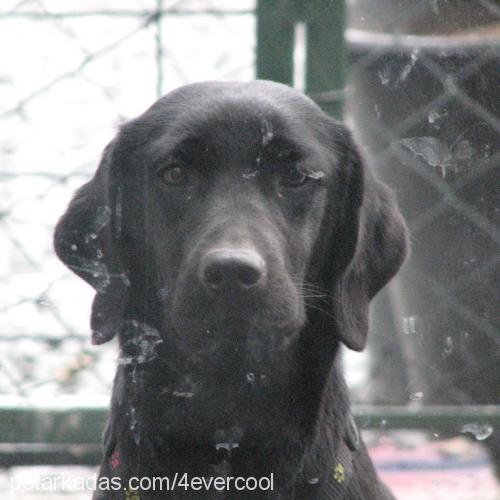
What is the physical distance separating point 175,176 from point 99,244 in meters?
0.32

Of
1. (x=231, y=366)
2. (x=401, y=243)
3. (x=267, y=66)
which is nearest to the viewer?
(x=231, y=366)

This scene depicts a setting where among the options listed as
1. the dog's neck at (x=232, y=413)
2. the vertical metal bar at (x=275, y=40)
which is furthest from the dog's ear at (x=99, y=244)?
the vertical metal bar at (x=275, y=40)

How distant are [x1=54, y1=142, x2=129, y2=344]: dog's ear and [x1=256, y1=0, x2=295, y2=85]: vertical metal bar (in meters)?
0.76

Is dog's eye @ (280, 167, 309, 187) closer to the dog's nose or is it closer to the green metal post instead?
the dog's nose

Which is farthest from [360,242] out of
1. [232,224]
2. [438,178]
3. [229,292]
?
[438,178]

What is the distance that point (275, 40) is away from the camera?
3.66 meters

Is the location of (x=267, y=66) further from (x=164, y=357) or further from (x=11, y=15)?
(x=164, y=357)

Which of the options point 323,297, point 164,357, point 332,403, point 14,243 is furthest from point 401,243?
point 14,243

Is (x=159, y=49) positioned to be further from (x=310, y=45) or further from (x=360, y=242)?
(x=360, y=242)

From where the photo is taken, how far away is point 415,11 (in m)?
3.67

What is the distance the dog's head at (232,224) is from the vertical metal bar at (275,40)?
526 mm

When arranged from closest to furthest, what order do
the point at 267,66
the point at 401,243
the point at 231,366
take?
the point at 231,366
the point at 401,243
the point at 267,66

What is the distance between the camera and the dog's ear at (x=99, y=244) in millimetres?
2910

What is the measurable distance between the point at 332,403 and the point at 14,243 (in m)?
1.36
